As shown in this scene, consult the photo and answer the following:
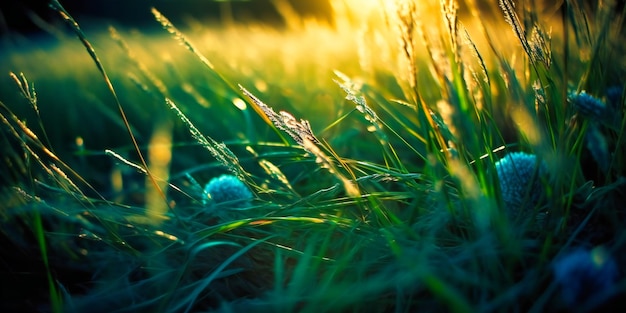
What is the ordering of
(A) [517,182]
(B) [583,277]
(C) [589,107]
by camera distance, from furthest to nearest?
(A) [517,182] < (C) [589,107] < (B) [583,277]

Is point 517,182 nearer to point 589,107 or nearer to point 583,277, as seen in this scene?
point 589,107

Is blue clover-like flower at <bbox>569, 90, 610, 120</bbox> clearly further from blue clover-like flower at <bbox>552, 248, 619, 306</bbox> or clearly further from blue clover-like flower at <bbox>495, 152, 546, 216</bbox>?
blue clover-like flower at <bbox>552, 248, 619, 306</bbox>

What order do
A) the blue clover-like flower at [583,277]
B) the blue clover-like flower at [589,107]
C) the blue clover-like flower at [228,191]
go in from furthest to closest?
the blue clover-like flower at [228,191] < the blue clover-like flower at [589,107] < the blue clover-like flower at [583,277]

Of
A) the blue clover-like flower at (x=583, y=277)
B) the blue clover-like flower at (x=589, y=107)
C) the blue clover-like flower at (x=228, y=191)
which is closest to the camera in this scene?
the blue clover-like flower at (x=583, y=277)

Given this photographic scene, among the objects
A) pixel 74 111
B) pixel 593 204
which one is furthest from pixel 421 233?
pixel 74 111

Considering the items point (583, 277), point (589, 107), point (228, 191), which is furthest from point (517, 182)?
point (228, 191)

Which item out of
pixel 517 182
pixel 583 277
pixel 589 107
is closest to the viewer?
pixel 583 277

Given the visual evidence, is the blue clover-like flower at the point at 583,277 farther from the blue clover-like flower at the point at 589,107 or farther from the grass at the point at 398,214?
the blue clover-like flower at the point at 589,107

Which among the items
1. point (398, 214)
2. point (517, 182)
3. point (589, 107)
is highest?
point (589, 107)

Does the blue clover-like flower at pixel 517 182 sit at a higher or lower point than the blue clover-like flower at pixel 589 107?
lower

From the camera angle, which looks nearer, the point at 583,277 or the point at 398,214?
the point at 583,277

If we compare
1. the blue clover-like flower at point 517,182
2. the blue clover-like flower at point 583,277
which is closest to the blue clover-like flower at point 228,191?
the blue clover-like flower at point 517,182
